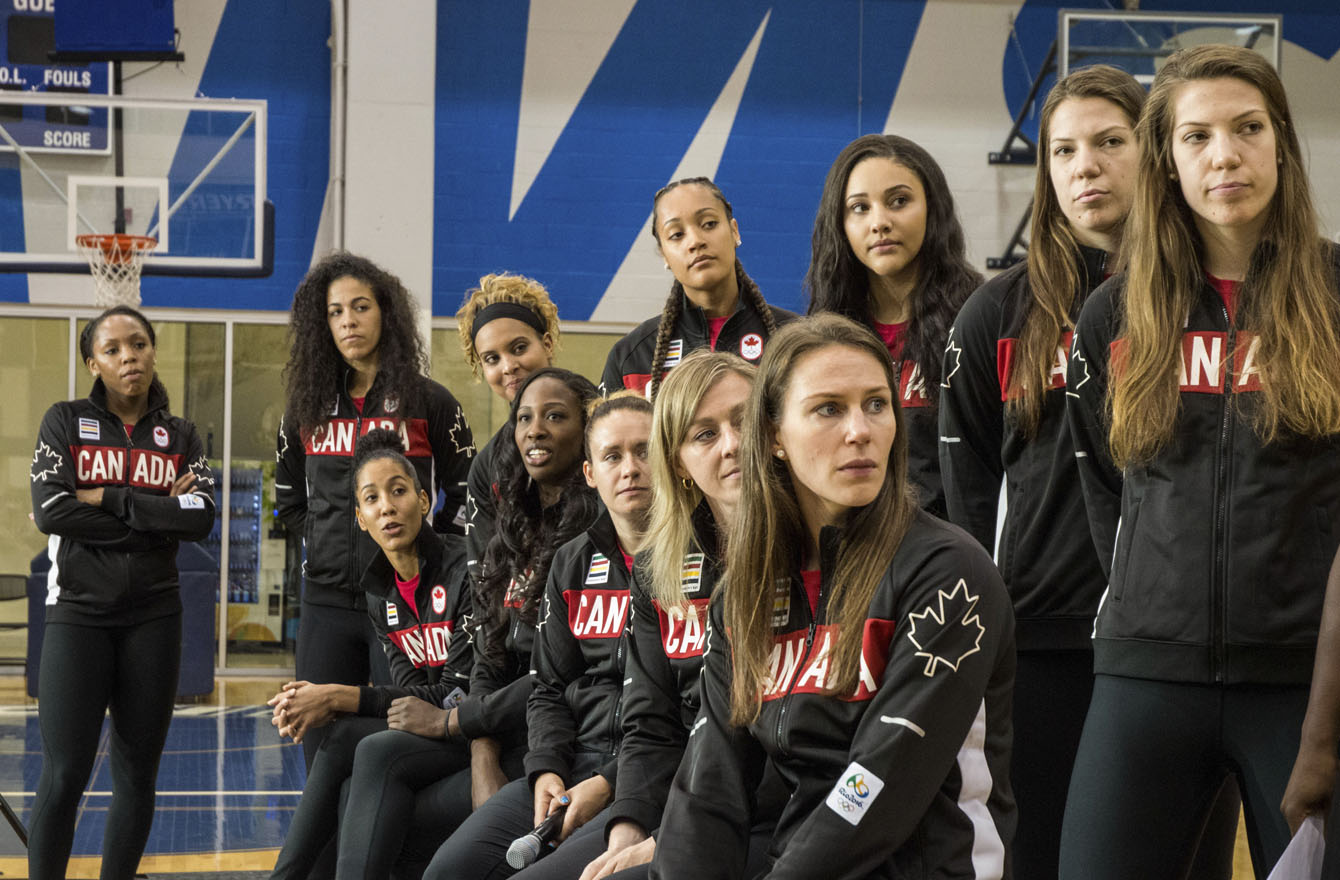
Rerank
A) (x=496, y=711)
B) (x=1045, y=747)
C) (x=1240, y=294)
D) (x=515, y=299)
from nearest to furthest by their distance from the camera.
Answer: (x=1240, y=294), (x=1045, y=747), (x=496, y=711), (x=515, y=299)

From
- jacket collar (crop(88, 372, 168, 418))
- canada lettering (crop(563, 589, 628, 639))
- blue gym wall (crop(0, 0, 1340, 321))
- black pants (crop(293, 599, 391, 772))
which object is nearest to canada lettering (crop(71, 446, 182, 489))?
jacket collar (crop(88, 372, 168, 418))

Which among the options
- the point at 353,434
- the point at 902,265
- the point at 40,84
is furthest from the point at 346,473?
the point at 40,84

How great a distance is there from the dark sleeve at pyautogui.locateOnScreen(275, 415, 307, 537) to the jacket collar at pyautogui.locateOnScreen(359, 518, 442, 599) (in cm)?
66

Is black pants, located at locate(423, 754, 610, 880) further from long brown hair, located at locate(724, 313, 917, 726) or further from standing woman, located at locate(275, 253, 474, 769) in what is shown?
standing woman, located at locate(275, 253, 474, 769)

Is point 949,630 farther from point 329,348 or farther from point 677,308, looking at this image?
point 329,348

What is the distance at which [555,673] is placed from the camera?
332 centimetres

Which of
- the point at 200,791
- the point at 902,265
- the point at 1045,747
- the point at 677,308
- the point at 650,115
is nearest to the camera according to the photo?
the point at 1045,747

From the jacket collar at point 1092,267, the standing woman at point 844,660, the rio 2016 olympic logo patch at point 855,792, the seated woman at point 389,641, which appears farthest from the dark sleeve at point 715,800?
the seated woman at point 389,641

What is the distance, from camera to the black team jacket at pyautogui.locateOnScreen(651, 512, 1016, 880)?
188 centimetres

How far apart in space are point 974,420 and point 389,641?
7.56 ft

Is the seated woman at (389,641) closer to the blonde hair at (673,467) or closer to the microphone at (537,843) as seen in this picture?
the microphone at (537,843)

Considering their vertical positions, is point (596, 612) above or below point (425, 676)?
above

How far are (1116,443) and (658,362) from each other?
1.65 m

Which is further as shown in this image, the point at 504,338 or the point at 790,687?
the point at 504,338
